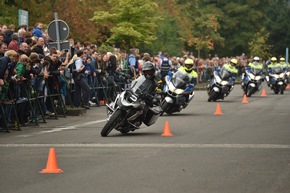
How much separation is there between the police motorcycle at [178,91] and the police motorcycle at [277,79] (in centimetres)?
1778

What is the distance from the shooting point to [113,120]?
19.1 meters

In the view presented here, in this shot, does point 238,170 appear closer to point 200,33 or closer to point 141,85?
point 141,85

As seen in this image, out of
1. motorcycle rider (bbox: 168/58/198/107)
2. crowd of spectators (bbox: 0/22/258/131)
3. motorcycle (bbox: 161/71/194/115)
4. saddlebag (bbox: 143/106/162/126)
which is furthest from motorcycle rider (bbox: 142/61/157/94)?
motorcycle rider (bbox: 168/58/198/107)

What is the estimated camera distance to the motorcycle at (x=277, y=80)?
Answer: 1795 inches

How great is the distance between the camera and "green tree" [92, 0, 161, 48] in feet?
170

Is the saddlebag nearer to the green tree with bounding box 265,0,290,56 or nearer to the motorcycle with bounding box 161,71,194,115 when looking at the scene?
the motorcycle with bounding box 161,71,194,115

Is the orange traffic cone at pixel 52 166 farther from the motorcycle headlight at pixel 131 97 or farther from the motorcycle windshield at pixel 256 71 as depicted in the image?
the motorcycle windshield at pixel 256 71

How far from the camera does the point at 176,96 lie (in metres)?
27.5

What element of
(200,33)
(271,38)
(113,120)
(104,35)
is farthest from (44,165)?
(271,38)

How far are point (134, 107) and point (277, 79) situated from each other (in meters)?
27.2

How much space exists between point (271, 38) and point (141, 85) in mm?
100236

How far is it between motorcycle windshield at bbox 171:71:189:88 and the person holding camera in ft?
9.32

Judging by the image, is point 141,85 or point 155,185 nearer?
point 155,185

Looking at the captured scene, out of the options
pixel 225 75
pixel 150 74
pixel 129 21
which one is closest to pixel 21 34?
pixel 150 74
